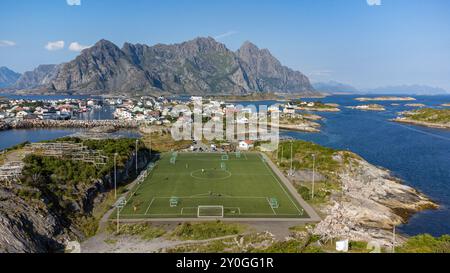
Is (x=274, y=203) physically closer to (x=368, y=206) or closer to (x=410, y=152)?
(x=368, y=206)

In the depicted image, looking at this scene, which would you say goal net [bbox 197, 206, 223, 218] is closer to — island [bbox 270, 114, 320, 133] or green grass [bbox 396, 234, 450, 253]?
green grass [bbox 396, 234, 450, 253]

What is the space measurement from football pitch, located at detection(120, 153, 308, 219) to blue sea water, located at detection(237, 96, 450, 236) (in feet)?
29.0

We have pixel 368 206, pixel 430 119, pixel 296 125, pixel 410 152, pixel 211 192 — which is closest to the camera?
pixel 368 206

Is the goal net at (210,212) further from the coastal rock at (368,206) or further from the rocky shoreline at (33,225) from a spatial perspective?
the rocky shoreline at (33,225)

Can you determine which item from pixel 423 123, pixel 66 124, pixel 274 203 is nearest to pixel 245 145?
pixel 274 203

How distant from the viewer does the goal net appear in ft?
76.7

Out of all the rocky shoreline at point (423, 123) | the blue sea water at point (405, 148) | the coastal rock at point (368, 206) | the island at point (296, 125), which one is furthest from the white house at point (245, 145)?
the rocky shoreline at point (423, 123)

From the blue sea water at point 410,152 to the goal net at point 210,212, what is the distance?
38.1 ft

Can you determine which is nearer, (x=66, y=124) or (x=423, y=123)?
(x=66, y=124)

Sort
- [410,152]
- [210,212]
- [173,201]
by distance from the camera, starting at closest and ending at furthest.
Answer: [210,212], [173,201], [410,152]

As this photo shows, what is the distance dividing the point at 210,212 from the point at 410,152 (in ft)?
129

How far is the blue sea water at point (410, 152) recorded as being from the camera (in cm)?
2688

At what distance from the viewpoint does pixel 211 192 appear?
2845cm
